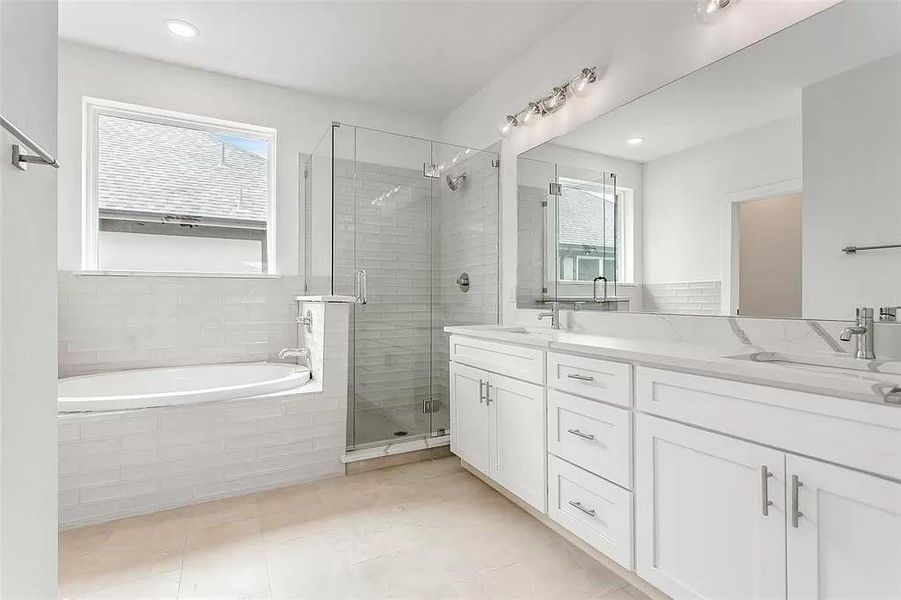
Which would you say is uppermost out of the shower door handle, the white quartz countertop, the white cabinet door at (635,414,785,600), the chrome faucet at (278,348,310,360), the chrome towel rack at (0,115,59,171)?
the chrome towel rack at (0,115,59,171)

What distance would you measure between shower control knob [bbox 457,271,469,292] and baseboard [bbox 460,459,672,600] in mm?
1187

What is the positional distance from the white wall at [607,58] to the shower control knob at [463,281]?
27cm

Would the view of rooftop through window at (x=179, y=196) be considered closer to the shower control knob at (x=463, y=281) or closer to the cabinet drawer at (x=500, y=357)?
the shower control knob at (x=463, y=281)

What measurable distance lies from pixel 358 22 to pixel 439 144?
0.87 metres

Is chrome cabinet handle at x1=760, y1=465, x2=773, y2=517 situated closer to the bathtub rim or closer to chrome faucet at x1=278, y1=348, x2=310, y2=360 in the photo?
the bathtub rim

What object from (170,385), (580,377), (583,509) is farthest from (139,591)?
(580,377)

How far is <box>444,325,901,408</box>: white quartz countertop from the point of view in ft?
3.27

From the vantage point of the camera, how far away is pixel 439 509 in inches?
89.8

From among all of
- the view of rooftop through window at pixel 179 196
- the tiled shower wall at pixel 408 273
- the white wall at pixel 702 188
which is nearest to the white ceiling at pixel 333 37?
the view of rooftop through window at pixel 179 196

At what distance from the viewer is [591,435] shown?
1.71m

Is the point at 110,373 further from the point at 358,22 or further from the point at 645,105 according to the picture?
the point at 645,105

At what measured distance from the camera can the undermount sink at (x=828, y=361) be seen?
117cm

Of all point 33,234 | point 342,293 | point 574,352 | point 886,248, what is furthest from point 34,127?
point 886,248

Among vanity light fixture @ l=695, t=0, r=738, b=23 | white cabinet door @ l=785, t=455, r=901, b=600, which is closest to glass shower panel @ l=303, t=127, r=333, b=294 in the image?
vanity light fixture @ l=695, t=0, r=738, b=23
